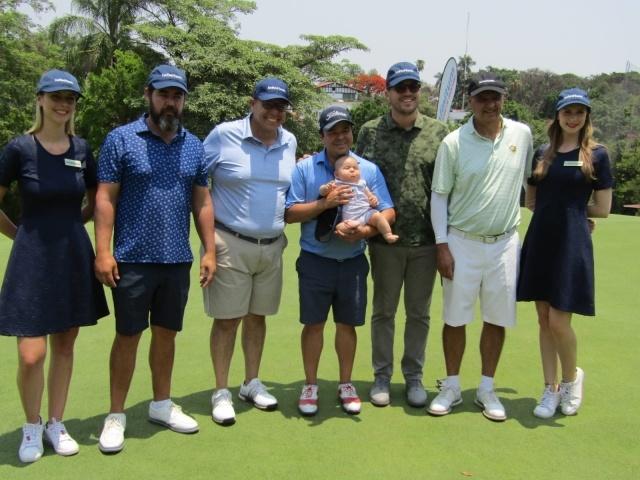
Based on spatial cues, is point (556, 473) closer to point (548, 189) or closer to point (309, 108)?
point (548, 189)

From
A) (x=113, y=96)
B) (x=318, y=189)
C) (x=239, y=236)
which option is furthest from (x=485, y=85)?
(x=113, y=96)

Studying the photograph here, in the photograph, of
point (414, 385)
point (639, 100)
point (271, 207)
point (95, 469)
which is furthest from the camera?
point (639, 100)

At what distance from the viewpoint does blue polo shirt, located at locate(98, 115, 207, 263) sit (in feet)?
11.0

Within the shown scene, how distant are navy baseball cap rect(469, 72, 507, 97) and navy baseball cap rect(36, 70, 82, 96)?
7.30 feet

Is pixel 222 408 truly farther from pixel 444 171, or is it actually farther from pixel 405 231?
pixel 444 171

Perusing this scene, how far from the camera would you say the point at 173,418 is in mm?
3646

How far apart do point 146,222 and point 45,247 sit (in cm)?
51

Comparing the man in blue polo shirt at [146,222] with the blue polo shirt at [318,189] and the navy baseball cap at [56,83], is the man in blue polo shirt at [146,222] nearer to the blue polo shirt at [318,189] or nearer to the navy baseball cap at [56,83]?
the navy baseball cap at [56,83]

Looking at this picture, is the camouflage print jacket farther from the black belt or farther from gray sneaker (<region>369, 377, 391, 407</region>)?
gray sneaker (<region>369, 377, 391, 407</region>)

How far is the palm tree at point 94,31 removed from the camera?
29438mm

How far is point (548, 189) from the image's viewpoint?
12.7ft

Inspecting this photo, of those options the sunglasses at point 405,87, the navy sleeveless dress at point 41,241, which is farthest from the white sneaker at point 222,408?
the sunglasses at point 405,87

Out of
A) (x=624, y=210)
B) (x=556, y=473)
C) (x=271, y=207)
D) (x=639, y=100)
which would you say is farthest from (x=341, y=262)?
(x=639, y=100)

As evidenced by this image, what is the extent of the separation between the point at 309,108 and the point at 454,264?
25040 millimetres
